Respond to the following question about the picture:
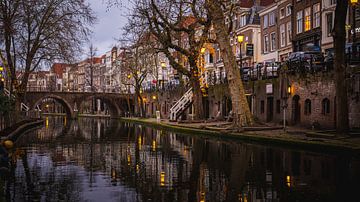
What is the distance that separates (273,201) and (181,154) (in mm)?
8185

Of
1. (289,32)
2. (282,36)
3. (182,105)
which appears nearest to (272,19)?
(282,36)

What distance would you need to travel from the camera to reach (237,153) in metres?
16.1

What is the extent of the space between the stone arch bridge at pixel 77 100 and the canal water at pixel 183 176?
1943 inches

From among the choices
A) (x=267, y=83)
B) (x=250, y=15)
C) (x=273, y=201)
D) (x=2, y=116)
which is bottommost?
(x=273, y=201)

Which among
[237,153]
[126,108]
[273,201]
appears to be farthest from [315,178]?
[126,108]

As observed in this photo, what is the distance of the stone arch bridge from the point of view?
63.1 m

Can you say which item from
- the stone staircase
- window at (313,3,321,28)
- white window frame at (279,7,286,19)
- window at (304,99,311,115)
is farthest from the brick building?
window at (304,99,311,115)

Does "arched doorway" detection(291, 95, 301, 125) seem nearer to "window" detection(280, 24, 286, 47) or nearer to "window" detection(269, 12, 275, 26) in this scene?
"window" detection(280, 24, 286, 47)

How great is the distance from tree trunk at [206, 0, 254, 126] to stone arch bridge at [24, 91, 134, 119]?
4344 cm

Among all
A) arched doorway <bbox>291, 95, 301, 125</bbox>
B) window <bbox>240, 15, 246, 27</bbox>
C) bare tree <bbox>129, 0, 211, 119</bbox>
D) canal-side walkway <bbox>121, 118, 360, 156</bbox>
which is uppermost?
window <bbox>240, 15, 246, 27</bbox>

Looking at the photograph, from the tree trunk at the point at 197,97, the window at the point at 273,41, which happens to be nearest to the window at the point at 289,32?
the window at the point at 273,41

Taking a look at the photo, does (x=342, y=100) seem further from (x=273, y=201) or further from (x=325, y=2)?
(x=325, y=2)

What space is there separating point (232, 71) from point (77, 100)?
48.3 metres

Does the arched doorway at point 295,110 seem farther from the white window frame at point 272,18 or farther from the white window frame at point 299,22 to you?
the white window frame at point 272,18
